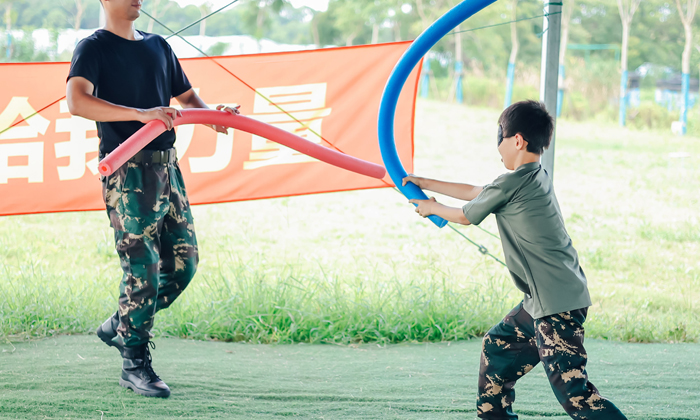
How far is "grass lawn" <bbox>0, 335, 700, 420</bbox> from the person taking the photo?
9.04ft

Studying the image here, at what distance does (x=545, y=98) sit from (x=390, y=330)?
5.64 ft

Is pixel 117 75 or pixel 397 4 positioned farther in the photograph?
pixel 397 4

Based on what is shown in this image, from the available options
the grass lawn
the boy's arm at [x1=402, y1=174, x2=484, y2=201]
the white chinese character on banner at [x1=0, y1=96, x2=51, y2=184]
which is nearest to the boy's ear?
the boy's arm at [x1=402, y1=174, x2=484, y2=201]

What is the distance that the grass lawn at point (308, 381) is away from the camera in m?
2.76

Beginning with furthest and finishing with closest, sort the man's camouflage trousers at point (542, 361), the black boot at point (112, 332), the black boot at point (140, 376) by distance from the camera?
the black boot at point (112, 332) < the black boot at point (140, 376) < the man's camouflage trousers at point (542, 361)

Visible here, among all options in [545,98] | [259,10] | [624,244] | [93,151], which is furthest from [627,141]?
[259,10]

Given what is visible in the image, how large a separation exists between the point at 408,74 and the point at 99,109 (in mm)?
1270

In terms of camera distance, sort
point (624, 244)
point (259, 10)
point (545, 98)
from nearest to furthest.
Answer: point (545, 98)
point (624, 244)
point (259, 10)

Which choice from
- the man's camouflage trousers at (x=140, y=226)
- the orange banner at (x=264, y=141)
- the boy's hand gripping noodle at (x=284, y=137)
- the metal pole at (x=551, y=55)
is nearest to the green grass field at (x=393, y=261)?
the orange banner at (x=264, y=141)

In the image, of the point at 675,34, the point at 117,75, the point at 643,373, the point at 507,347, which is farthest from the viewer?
the point at 675,34

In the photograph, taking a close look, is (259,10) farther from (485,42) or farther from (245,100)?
(245,100)

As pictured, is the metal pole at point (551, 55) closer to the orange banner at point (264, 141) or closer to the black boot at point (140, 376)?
the orange banner at point (264, 141)

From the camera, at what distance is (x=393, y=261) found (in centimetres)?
670

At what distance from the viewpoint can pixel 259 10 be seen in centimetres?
2530
